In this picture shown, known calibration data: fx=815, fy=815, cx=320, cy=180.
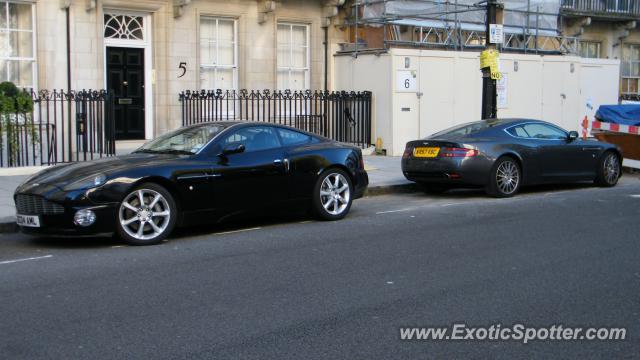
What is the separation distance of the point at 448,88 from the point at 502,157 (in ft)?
23.5

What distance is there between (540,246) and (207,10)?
11851 millimetres

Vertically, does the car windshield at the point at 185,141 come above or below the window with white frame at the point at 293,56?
below

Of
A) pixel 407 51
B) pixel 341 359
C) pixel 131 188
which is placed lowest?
pixel 341 359

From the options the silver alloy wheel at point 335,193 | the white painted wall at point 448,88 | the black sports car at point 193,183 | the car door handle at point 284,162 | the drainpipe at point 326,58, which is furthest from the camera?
the drainpipe at point 326,58

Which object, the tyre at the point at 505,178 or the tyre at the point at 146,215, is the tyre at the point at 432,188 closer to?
the tyre at the point at 505,178

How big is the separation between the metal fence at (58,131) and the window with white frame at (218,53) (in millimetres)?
3431

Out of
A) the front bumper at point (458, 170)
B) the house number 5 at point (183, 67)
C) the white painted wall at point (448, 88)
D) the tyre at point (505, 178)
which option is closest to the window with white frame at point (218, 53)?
the house number 5 at point (183, 67)

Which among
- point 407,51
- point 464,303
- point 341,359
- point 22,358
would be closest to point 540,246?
point 464,303

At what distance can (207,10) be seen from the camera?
18.6 metres

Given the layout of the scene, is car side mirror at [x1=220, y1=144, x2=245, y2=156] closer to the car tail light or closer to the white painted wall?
the car tail light

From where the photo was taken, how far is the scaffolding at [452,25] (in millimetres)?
20500

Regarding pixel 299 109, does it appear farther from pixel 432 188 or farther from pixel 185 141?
pixel 185 141

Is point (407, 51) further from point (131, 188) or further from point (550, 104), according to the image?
point (131, 188)

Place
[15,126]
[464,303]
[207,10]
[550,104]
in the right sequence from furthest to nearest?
[550,104], [207,10], [15,126], [464,303]
